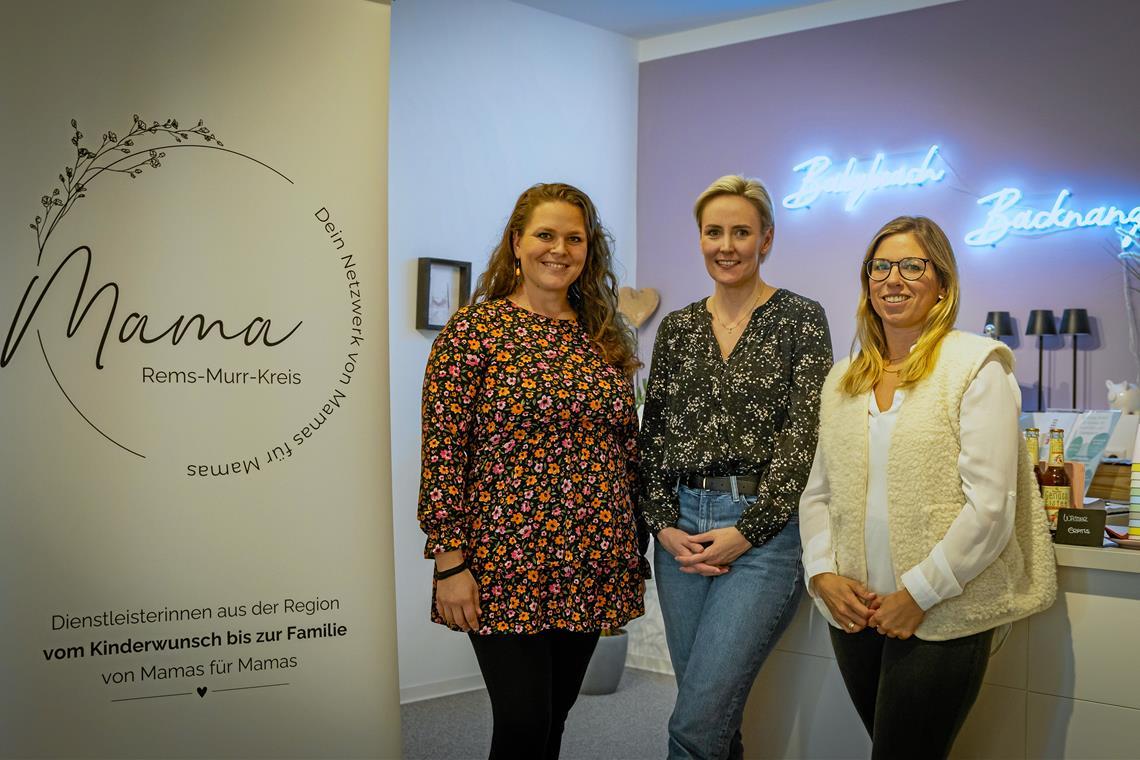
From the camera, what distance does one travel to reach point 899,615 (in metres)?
1.95

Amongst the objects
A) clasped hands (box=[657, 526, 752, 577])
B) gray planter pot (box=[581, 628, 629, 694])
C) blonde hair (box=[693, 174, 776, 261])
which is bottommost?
gray planter pot (box=[581, 628, 629, 694])

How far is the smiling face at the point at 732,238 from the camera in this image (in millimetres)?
2225

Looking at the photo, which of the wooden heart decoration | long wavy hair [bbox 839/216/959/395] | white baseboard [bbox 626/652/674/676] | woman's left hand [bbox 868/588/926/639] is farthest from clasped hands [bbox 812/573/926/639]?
the wooden heart decoration

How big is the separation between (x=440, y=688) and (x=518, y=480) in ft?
8.69

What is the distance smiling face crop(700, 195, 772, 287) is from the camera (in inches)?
87.6

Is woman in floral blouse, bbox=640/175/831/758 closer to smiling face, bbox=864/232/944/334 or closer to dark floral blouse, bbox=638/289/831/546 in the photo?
dark floral blouse, bbox=638/289/831/546

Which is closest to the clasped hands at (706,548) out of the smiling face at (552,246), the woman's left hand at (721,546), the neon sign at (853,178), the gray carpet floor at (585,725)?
the woman's left hand at (721,546)

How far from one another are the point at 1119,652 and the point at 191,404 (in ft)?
5.91

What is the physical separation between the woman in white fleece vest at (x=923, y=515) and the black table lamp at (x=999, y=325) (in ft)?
10.1

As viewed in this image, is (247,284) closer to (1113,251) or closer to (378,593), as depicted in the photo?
(378,593)

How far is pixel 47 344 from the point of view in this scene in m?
1.92

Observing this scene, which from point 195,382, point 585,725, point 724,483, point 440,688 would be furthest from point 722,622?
point 440,688

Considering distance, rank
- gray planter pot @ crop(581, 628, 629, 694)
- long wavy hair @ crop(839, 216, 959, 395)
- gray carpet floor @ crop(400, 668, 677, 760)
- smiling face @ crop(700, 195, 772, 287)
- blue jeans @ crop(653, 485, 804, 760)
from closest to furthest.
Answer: long wavy hair @ crop(839, 216, 959, 395) < blue jeans @ crop(653, 485, 804, 760) < smiling face @ crop(700, 195, 772, 287) < gray carpet floor @ crop(400, 668, 677, 760) < gray planter pot @ crop(581, 628, 629, 694)

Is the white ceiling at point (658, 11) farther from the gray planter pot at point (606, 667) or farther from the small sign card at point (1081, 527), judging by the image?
the small sign card at point (1081, 527)
